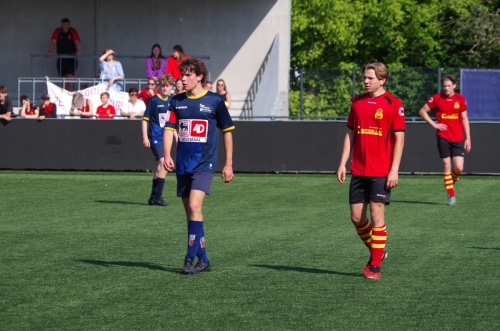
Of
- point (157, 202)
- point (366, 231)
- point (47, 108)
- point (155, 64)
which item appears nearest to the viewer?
point (366, 231)

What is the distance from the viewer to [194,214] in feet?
33.7

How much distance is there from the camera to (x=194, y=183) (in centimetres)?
1030

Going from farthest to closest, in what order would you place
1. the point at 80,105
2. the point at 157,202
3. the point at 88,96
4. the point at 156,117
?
the point at 88,96, the point at 80,105, the point at 157,202, the point at 156,117

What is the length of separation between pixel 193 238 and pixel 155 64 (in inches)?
708

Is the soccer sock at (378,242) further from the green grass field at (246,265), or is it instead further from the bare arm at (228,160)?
the bare arm at (228,160)

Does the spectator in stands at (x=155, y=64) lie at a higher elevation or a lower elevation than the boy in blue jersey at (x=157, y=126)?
higher

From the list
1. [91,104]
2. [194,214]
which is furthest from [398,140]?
[91,104]

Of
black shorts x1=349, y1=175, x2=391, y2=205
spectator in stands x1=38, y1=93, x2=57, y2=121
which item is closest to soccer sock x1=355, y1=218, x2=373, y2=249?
black shorts x1=349, y1=175, x2=391, y2=205

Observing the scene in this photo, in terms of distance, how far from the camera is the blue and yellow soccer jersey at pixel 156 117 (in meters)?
16.3

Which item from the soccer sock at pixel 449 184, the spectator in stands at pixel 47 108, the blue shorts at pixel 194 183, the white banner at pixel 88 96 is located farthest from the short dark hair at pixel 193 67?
the white banner at pixel 88 96

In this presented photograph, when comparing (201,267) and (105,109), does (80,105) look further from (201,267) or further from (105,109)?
(201,267)

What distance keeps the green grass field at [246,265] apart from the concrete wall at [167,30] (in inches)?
494

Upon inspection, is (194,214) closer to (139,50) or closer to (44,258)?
(44,258)

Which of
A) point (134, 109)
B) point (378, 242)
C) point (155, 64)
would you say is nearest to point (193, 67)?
point (378, 242)
